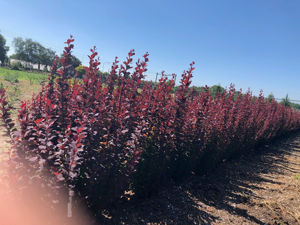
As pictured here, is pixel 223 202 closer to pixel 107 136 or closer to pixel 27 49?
pixel 107 136

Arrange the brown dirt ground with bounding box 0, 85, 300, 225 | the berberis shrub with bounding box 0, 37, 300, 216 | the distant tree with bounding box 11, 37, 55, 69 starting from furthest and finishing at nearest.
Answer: the distant tree with bounding box 11, 37, 55, 69, the brown dirt ground with bounding box 0, 85, 300, 225, the berberis shrub with bounding box 0, 37, 300, 216

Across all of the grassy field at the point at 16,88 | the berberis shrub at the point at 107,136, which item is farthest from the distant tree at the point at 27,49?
the berberis shrub at the point at 107,136

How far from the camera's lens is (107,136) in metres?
2.31

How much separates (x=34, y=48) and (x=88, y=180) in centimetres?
9475

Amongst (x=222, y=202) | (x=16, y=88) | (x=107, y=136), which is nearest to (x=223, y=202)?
(x=222, y=202)

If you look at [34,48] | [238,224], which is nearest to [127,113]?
[238,224]

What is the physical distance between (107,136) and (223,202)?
259 cm

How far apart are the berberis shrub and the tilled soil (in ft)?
0.94

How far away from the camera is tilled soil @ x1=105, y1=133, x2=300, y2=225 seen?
2811mm

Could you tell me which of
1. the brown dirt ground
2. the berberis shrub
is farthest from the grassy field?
the brown dirt ground

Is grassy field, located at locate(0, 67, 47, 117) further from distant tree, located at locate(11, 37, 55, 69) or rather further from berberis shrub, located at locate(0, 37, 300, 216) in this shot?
A: distant tree, located at locate(11, 37, 55, 69)

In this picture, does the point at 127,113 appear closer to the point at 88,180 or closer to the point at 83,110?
the point at 83,110

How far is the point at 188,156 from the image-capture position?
377 centimetres

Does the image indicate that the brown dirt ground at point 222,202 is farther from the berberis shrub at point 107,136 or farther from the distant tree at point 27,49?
the distant tree at point 27,49
